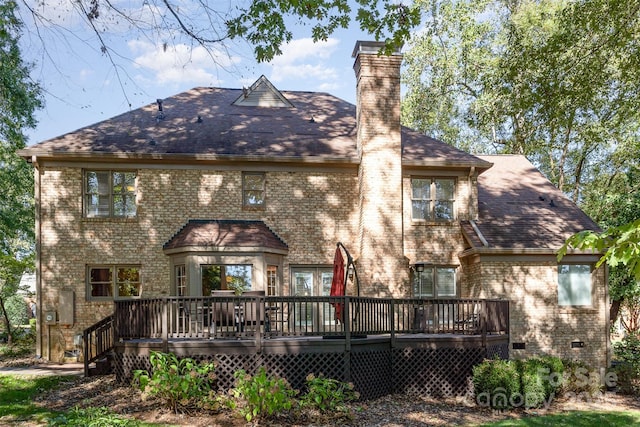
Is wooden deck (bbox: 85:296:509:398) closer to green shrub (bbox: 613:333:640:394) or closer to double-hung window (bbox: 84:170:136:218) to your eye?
green shrub (bbox: 613:333:640:394)

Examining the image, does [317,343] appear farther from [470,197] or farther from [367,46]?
[367,46]

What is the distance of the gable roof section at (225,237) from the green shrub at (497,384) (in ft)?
22.0

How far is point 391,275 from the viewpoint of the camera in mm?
17359

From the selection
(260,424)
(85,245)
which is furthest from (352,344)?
(85,245)

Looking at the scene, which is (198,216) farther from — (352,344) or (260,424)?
(260,424)

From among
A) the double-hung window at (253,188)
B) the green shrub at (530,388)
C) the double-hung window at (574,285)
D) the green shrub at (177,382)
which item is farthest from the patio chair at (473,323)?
the double-hung window at (253,188)

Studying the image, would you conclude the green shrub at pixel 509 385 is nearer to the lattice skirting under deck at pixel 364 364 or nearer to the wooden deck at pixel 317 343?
the lattice skirting under deck at pixel 364 364

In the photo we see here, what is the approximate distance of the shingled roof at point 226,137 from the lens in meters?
17.7

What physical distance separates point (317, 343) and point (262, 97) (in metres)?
11.1

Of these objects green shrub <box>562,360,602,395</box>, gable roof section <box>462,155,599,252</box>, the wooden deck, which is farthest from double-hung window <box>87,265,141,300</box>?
green shrub <box>562,360,602,395</box>

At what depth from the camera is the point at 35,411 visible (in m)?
10.9

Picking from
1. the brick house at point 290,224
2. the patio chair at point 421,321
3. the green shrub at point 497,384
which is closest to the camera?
the green shrub at point 497,384

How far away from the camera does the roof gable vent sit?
69.4 feet

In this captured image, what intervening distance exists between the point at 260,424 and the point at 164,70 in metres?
6.04
